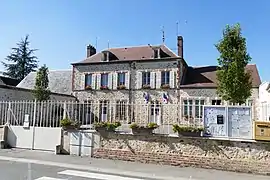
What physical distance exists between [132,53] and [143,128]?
19.5 m

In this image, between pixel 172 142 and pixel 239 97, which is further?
pixel 239 97

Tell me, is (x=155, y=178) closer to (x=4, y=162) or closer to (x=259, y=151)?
(x=259, y=151)

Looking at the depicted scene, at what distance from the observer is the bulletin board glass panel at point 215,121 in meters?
8.59

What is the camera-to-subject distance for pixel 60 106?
11031 millimetres

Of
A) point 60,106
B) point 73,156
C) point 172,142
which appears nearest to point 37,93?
point 60,106

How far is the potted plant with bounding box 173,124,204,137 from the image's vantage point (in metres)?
8.65

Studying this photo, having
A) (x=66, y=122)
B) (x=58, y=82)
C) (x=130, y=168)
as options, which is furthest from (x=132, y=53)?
(x=130, y=168)

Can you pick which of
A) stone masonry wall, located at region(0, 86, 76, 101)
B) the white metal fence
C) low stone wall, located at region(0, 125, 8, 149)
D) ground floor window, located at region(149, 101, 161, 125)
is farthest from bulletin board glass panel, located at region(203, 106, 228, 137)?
stone masonry wall, located at region(0, 86, 76, 101)

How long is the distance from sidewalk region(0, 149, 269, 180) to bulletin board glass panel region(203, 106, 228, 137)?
50.5 inches

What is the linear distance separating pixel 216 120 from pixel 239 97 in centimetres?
715

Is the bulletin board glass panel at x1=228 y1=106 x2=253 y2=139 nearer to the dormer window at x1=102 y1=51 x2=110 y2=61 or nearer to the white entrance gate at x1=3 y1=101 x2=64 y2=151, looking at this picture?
the white entrance gate at x1=3 y1=101 x2=64 y2=151

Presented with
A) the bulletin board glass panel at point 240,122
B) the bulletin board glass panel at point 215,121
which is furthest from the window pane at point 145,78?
the bulletin board glass panel at point 240,122

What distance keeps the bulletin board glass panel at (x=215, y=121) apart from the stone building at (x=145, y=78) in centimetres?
1506

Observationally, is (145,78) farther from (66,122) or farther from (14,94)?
(66,122)
